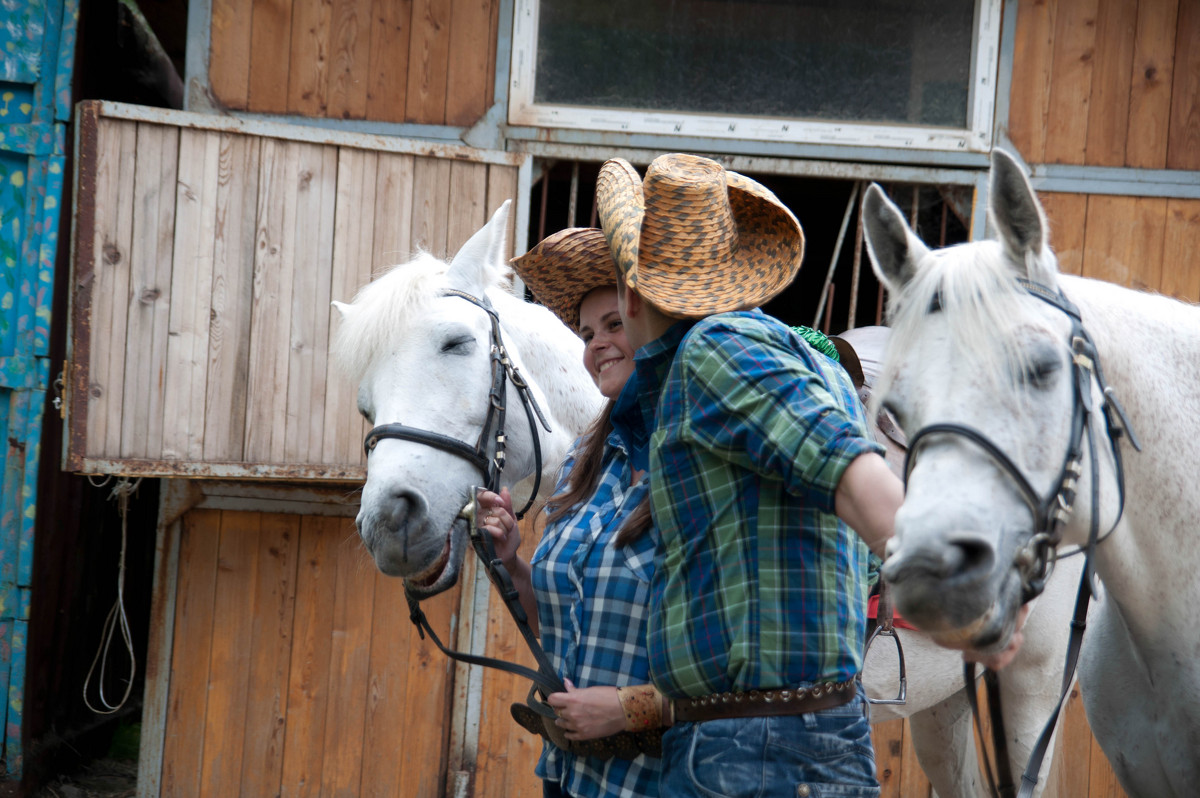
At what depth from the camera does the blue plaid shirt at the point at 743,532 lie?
1.14 metres

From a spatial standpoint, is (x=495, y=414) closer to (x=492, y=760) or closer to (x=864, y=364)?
(x=864, y=364)

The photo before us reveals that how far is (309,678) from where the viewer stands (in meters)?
3.55

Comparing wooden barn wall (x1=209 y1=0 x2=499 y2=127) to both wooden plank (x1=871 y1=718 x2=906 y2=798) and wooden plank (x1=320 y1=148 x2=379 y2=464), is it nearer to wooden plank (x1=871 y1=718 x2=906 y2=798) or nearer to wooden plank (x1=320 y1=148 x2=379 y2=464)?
wooden plank (x1=320 y1=148 x2=379 y2=464)

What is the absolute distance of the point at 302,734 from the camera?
3549 millimetres

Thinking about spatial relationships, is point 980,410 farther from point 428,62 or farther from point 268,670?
point 268,670

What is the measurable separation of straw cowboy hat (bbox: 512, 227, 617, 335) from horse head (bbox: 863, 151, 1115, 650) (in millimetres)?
679

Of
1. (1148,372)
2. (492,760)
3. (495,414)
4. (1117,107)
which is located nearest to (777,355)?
(1148,372)

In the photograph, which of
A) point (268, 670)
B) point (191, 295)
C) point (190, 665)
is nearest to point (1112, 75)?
point (191, 295)

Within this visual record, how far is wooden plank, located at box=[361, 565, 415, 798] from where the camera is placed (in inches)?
140

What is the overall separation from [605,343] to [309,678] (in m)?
2.51

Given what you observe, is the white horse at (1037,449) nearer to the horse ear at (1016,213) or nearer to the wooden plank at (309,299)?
the horse ear at (1016,213)

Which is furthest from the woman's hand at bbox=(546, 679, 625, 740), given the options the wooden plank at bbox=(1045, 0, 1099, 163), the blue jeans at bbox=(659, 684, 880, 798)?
the wooden plank at bbox=(1045, 0, 1099, 163)

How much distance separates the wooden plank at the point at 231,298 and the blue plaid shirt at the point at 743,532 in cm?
236

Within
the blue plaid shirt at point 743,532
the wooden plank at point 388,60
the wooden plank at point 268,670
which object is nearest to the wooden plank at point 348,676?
the wooden plank at point 268,670
